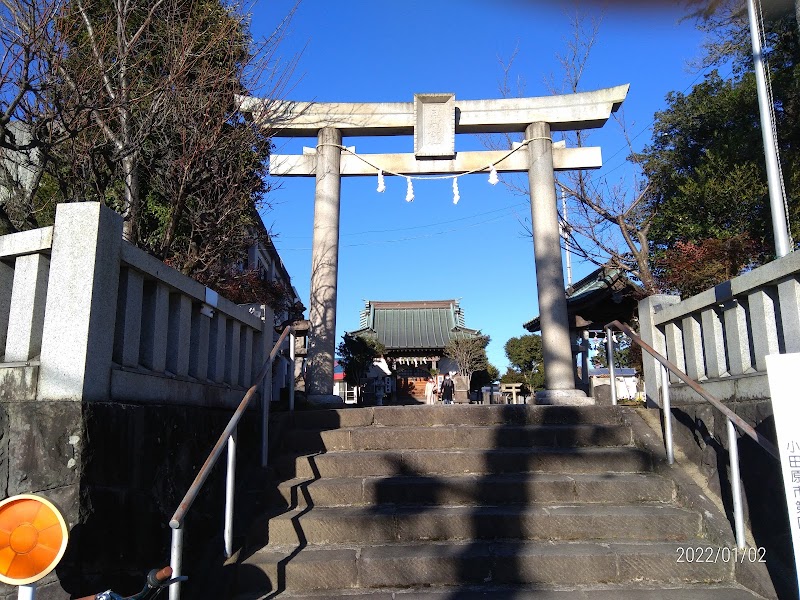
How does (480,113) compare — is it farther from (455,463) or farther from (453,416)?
(455,463)

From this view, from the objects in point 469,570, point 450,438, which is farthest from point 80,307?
point 450,438

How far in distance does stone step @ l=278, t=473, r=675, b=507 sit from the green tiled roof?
2590 cm

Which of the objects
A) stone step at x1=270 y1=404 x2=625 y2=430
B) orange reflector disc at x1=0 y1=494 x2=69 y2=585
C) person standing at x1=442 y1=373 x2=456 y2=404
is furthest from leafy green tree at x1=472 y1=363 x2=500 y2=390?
orange reflector disc at x1=0 y1=494 x2=69 y2=585

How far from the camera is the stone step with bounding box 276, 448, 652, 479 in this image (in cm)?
462

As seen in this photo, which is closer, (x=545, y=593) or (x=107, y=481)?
(x=107, y=481)

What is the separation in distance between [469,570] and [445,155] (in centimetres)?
625

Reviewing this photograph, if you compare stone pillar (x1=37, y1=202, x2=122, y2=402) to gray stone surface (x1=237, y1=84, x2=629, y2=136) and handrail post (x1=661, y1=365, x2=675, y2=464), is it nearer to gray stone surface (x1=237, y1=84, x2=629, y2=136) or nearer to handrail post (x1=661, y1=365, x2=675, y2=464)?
handrail post (x1=661, y1=365, x2=675, y2=464)

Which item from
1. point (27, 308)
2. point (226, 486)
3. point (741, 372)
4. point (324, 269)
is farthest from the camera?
point (324, 269)

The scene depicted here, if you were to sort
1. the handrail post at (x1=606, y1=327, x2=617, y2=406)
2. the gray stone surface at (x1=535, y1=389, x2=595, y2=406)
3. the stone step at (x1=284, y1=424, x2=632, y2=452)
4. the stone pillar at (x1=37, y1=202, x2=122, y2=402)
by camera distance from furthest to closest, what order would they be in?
the gray stone surface at (x1=535, y1=389, x2=595, y2=406) → the handrail post at (x1=606, y1=327, x2=617, y2=406) → the stone step at (x1=284, y1=424, x2=632, y2=452) → the stone pillar at (x1=37, y1=202, x2=122, y2=402)

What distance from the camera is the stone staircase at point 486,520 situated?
3.51m

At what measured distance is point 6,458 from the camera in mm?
2602

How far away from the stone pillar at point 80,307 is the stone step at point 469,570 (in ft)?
4.89

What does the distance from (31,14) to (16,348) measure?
10.1ft
